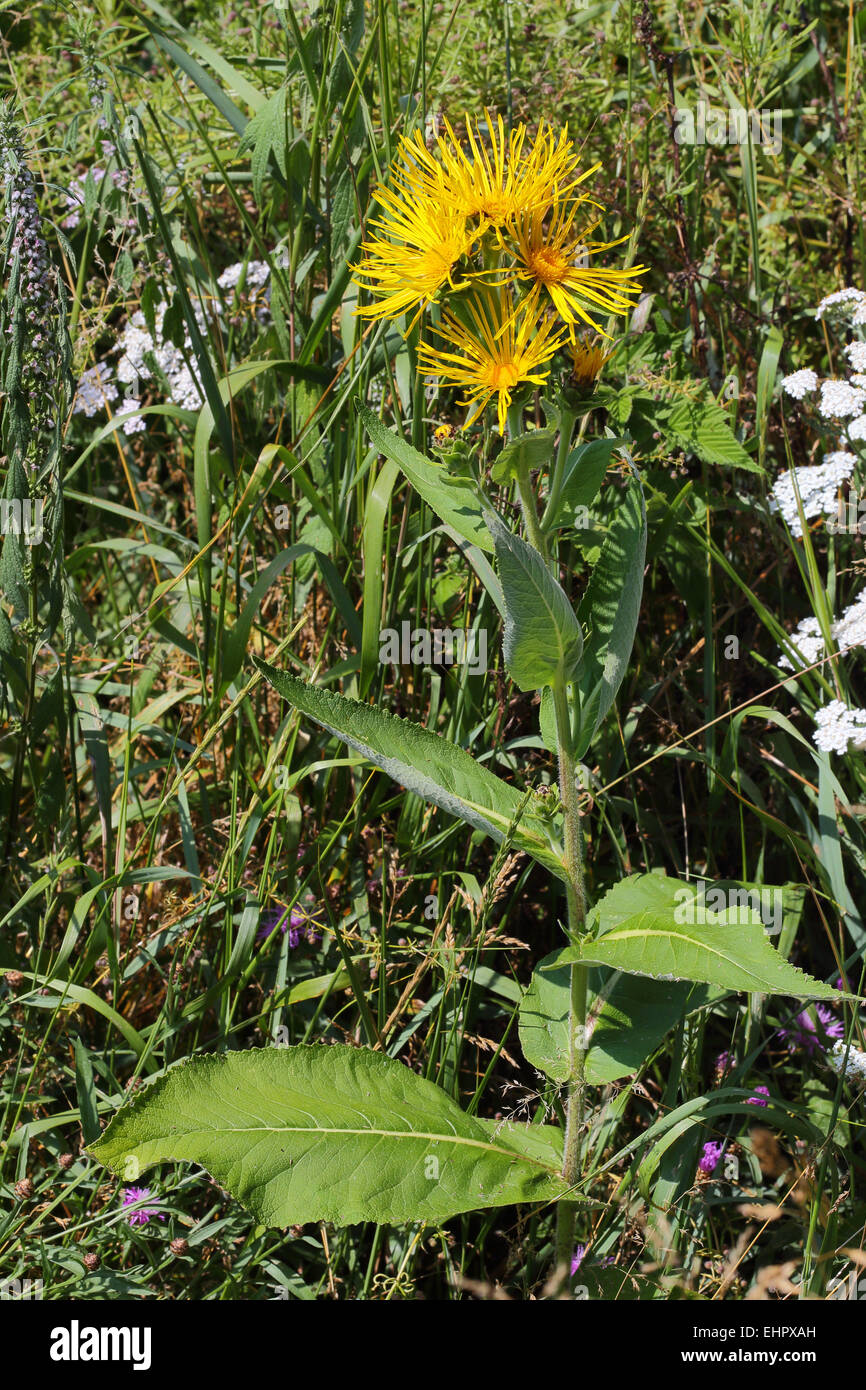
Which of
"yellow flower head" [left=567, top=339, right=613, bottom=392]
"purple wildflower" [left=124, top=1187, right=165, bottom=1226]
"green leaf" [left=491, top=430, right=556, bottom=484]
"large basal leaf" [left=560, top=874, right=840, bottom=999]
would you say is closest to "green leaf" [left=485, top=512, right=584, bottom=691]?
"green leaf" [left=491, top=430, right=556, bottom=484]

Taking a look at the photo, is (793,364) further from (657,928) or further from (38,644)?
(38,644)

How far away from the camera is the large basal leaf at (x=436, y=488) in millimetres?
1522

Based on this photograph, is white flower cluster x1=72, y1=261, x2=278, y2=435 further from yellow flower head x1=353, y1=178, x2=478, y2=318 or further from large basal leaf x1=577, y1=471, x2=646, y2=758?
large basal leaf x1=577, y1=471, x2=646, y2=758

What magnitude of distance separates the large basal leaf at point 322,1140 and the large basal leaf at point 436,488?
2.45ft

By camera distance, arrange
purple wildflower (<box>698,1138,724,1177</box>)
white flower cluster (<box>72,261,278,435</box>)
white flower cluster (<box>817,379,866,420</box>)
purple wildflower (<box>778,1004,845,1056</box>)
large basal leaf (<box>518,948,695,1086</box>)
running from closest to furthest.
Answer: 1. large basal leaf (<box>518,948,695,1086</box>)
2. purple wildflower (<box>698,1138,724,1177</box>)
3. purple wildflower (<box>778,1004,845,1056</box>)
4. white flower cluster (<box>817,379,866,420</box>)
5. white flower cluster (<box>72,261,278,435</box>)

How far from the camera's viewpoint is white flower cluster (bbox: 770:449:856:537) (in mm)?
2096

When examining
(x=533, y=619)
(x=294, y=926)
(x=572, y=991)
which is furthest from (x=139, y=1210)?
(x=533, y=619)

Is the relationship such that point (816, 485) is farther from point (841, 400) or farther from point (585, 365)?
point (585, 365)

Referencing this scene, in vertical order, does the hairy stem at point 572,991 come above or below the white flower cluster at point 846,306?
below

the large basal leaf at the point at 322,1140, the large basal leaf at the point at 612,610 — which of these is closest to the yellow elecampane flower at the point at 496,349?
the large basal leaf at the point at 612,610

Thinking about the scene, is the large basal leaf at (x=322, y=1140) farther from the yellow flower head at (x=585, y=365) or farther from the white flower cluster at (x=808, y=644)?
the white flower cluster at (x=808, y=644)

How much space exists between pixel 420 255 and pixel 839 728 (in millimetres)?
1081

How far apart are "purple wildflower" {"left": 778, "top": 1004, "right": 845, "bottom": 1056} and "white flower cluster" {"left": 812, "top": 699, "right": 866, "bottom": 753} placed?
485 mm
